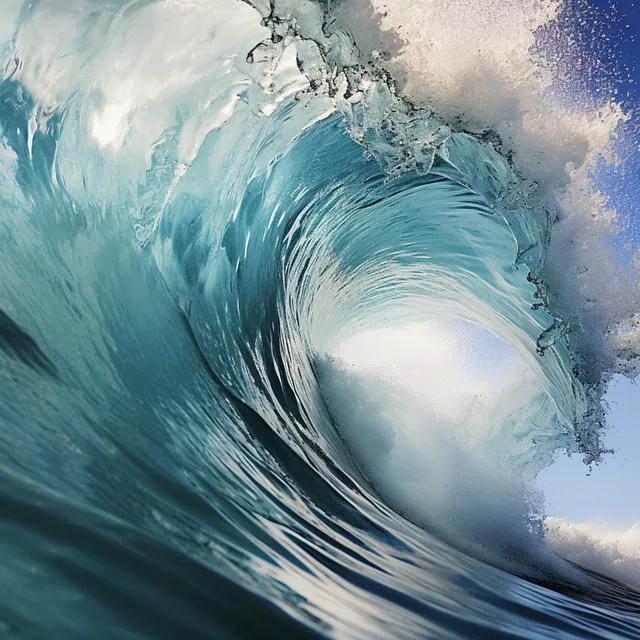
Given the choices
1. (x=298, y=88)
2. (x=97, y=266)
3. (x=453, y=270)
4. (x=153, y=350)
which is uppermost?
(x=453, y=270)

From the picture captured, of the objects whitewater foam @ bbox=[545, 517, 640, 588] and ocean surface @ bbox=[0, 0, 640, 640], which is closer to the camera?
ocean surface @ bbox=[0, 0, 640, 640]

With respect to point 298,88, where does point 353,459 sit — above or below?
below

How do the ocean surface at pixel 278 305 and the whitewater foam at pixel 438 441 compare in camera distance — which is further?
the whitewater foam at pixel 438 441

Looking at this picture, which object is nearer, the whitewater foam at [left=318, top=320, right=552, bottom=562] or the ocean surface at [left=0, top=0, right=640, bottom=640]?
the ocean surface at [left=0, top=0, right=640, bottom=640]

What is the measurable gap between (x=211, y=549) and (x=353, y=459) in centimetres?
533

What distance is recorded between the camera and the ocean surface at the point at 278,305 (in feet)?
5.52

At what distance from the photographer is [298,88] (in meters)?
5.63

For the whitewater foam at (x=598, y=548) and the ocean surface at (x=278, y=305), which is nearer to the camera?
the ocean surface at (x=278, y=305)

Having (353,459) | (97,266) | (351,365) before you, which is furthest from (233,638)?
(351,365)

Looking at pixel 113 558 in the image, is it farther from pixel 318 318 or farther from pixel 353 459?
pixel 318 318

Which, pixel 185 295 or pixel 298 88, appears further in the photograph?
pixel 298 88

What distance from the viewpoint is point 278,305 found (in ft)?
22.1

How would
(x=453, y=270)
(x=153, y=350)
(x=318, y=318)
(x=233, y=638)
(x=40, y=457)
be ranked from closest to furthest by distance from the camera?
(x=233, y=638) → (x=40, y=457) → (x=153, y=350) → (x=453, y=270) → (x=318, y=318)

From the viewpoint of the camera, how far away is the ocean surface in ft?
5.52
